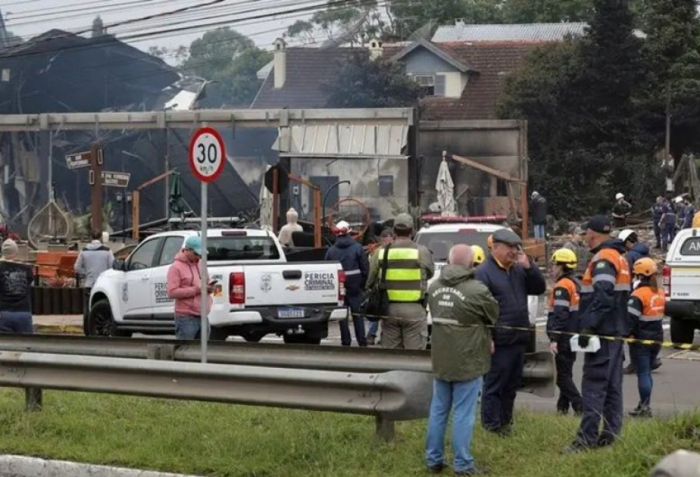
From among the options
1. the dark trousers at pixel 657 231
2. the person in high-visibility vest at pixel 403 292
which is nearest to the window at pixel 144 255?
the person in high-visibility vest at pixel 403 292

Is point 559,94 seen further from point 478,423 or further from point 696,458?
point 696,458

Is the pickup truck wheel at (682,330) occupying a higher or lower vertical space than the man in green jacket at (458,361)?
lower

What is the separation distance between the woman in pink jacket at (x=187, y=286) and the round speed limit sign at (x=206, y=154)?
7.58ft

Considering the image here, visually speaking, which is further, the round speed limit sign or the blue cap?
the blue cap

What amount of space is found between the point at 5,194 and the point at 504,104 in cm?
1923

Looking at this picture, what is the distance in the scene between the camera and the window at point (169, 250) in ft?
62.2

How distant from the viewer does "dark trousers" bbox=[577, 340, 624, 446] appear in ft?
29.8

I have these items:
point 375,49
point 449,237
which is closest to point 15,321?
point 449,237

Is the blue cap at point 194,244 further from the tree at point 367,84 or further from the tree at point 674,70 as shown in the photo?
the tree at point 367,84

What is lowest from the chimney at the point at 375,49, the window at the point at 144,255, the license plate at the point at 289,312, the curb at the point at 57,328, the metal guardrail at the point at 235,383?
the curb at the point at 57,328

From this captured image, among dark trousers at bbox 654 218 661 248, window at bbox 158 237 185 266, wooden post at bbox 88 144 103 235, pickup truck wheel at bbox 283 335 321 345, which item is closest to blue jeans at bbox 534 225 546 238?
dark trousers at bbox 654 218 661 248

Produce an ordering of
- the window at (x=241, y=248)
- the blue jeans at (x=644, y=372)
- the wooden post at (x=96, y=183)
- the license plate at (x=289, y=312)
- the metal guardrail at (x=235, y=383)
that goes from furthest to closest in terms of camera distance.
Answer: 1. the wooden post at (x=96, y=183)
2. the window at (x=241, y=248)
3. the license plate at (x=289, y=312)
4. the blue jeans at (x=644, y=372)
5. the metal guardrail at (x=235, y=383)

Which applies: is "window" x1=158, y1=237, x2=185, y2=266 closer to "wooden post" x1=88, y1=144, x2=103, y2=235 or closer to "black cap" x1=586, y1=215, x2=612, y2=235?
"black cap" x1=586, y1=215, x2=612, y2=235

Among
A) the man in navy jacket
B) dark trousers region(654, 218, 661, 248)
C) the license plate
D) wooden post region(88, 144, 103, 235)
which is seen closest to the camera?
the man in navy jacket
